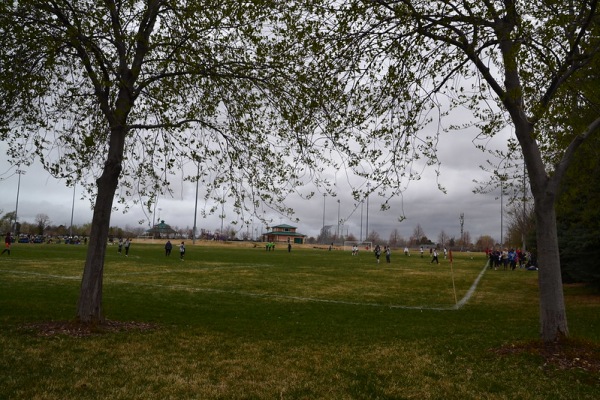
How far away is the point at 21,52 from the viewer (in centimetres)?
956

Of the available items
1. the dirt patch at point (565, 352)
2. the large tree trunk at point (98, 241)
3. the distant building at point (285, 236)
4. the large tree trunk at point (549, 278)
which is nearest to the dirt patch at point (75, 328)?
the large tree trunk at point (98, 241)

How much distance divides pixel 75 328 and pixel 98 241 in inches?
70.5

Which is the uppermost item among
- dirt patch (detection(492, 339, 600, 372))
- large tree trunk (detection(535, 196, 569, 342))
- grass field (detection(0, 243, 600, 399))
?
large tree trunk (detection(535, 196, 569, 342))

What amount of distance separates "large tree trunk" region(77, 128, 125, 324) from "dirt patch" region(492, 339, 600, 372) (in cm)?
797

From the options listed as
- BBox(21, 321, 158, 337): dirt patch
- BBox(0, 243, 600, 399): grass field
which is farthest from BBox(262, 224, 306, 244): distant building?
BBox(21, 321, 158, 337): dirt patch

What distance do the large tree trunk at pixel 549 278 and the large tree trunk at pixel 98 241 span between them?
8.45 m

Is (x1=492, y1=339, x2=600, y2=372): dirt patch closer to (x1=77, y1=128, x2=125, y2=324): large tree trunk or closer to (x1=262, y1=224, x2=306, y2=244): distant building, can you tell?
(x1=77, y1=128, x2=125, y2=324): large tree trunk

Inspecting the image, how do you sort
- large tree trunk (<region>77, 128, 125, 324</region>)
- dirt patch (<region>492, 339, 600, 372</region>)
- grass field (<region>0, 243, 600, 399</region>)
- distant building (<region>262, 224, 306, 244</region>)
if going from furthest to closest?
distant building (<region>262, 224, 306, 244</region>)
large tree trunk (<region>77, 128, 125, 324</region>)
dirt patch (<region>492, 339, 600, 372</region>)
grass field (<region>0, 243, 600, 399</region>)

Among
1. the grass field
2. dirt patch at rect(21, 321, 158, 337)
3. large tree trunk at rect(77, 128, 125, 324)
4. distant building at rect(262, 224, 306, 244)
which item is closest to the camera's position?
the grass field

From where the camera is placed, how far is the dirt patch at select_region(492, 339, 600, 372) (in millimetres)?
7391

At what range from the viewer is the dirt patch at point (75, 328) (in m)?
9.12

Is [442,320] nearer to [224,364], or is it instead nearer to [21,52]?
[224,364]

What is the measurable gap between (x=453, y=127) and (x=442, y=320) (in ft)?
18.8

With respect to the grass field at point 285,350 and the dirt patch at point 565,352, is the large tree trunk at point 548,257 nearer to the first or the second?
the dirt patch at point 565,352
